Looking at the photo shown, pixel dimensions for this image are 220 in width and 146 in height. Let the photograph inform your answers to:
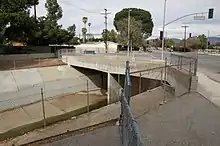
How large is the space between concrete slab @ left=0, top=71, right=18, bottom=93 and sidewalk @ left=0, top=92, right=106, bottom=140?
3.48m

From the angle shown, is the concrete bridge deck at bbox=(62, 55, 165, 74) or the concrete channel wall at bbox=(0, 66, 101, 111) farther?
the concrete bridge deck at bbox=(62, 55, 165, 74)

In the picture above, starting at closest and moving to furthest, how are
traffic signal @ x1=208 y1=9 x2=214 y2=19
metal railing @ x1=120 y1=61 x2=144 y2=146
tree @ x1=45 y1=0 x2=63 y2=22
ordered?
1. metal railing @ x1=120 y1=61 x2=144 y2=146
2. traffic signal @ x1=208 y1=9 x2=214 y2=19
3. tree @ x1=45 y1=0 x2=63 y2=22

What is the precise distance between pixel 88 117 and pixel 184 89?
18.0ft

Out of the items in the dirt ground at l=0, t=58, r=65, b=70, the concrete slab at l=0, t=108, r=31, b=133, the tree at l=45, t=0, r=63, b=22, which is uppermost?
the tree at l=45, t=0, r=63, b=22

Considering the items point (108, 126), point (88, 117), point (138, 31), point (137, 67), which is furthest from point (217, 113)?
point (138, 31)

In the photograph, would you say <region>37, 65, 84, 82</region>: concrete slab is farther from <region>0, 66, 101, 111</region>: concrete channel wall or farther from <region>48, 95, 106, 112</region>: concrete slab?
Answer: <region>48, 95, 106, 112</region>: concrete slab

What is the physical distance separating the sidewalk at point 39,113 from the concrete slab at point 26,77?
3.94 metres

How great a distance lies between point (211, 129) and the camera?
7340 mm

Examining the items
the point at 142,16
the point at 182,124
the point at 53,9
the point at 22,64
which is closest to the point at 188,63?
the point at 182,124

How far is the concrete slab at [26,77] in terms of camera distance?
23.2m

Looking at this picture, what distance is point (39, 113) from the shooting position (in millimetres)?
17469

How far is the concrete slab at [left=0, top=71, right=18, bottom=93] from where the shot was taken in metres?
21.3

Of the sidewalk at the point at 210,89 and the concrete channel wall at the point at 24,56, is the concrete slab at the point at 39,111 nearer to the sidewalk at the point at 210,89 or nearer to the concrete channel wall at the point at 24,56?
the sidewalk at the point at 210,89

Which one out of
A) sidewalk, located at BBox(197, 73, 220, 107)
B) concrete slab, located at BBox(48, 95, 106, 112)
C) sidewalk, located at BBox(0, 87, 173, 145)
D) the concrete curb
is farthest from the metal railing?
concrete slab, located at BBox(48, 95, 106, 112)
